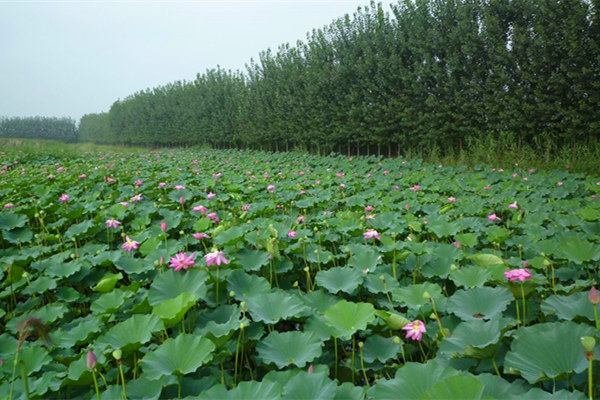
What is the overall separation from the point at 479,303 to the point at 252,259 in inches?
36.6

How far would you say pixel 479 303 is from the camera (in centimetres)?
118

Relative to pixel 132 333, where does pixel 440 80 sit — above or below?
above

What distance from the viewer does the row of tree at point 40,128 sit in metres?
43.6

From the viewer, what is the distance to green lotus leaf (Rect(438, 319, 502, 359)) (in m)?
0.92

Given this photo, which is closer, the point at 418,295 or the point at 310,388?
the point at 310,388

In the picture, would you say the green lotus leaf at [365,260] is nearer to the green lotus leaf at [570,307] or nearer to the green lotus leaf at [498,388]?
the green lotus leaf at [570,307]

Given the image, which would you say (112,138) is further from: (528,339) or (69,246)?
(528,339)

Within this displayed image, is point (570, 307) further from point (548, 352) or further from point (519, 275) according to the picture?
point (548, 352)

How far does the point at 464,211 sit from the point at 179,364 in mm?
2277

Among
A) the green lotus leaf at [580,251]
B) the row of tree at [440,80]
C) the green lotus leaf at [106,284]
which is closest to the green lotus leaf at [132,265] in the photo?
the green lotus leaf at [106,284]

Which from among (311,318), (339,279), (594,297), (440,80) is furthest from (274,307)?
(440,80)

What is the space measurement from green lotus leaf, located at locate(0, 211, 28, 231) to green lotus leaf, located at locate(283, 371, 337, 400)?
2.34m

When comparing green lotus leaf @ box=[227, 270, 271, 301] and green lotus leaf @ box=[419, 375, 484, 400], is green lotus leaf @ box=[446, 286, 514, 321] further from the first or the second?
green lotus leaf @ box=[227, 270, 271, 301]

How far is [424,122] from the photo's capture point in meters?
7.46
